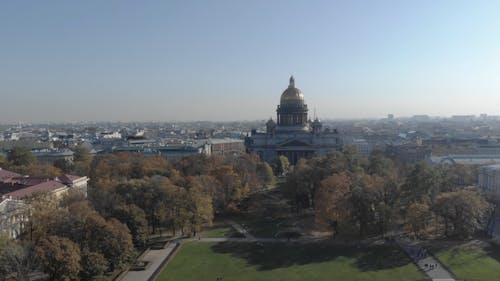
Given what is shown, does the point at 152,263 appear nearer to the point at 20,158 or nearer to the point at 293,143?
the point at 20,158

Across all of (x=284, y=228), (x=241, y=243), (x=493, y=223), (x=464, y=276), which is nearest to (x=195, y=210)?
(x=241, y=243)

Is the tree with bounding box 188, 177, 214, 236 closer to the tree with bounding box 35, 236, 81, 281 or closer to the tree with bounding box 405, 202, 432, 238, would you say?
the tree with bounding box 35, 236, 81, 281

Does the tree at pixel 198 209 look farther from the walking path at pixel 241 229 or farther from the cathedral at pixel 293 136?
the cathedral at pixel 293 136

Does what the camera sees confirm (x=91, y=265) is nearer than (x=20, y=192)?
Yes

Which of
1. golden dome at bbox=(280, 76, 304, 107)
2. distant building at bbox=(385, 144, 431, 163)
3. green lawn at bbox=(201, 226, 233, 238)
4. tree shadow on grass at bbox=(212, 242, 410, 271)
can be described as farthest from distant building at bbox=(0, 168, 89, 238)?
distant building at bbox=(385, 144, 431, 163)

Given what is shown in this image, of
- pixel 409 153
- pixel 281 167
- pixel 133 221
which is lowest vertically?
pixel 281 167

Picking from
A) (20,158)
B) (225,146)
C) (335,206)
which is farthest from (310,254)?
(225,146)

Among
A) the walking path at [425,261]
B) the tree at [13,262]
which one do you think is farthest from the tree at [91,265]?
the walking path at [425,261]

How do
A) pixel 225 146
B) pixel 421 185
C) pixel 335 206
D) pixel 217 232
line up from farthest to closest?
pixel 225 146 < pixel 421 185 < pixel 217 232 < pixel 335 206
